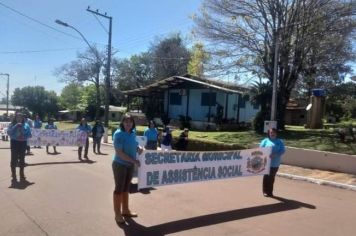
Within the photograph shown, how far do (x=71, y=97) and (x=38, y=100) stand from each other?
6.48 metres

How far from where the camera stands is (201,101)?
38781 millimetres

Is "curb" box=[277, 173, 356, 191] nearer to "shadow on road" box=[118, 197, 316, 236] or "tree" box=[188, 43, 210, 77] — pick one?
"shadow on road" box=[118, 197, 316, 236]

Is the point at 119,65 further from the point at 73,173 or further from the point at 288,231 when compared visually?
the point at 288,231

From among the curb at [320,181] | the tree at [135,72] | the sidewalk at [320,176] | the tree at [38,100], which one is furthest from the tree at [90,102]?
the curb at [320,181]

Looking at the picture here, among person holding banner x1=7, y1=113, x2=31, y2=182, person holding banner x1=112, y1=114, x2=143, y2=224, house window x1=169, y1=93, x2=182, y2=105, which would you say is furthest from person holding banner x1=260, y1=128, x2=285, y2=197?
house window x1=169, y1=93, x2=182, y2=105

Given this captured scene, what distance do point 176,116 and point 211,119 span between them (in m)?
4.57

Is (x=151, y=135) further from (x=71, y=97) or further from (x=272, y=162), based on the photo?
(x=71, y=97)

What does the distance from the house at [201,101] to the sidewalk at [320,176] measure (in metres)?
18.1

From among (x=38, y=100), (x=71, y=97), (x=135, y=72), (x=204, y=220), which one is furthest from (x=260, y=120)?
(x=38, y=100)

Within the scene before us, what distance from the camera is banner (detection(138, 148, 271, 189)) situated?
8789mm

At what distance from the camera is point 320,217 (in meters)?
8.79

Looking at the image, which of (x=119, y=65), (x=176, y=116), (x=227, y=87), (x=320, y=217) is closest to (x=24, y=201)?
(x=320, y=217)

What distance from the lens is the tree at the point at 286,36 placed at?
26.0m

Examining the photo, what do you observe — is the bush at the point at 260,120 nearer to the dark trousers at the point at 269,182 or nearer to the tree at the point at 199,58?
the tree at the point at 199,58
